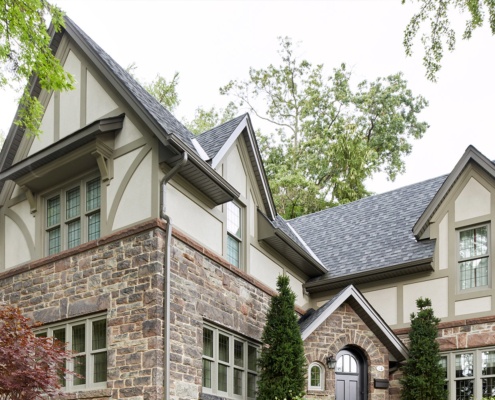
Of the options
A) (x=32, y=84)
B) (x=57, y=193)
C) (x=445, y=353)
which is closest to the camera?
(x=57, y=193)

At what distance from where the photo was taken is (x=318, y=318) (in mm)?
14438

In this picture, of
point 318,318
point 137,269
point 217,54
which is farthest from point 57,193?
point 217,54

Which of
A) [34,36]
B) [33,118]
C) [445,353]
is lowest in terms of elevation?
[445,353]

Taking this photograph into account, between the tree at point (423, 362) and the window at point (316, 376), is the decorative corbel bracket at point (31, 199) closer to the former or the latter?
the window at point (316, 376)

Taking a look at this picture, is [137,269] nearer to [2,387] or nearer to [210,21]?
[2,387]

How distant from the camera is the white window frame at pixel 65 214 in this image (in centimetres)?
1259

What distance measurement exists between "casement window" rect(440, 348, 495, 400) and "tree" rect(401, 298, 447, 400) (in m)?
0.40

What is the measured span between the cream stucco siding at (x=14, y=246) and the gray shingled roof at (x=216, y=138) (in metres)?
4.20

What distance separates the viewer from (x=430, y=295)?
1592 cm

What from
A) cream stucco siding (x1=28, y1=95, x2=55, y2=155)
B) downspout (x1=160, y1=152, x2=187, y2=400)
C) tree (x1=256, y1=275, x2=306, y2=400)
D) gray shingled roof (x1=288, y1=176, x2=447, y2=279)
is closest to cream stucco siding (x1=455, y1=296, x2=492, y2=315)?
gray shingled roof (x1=288, y1=176, x2=447, y2=279)

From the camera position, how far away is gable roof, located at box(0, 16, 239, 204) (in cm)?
1147

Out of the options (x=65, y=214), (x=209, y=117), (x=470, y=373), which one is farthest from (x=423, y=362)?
(x=209, y=117)

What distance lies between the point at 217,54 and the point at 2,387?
104 feet

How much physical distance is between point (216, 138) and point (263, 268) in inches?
126
